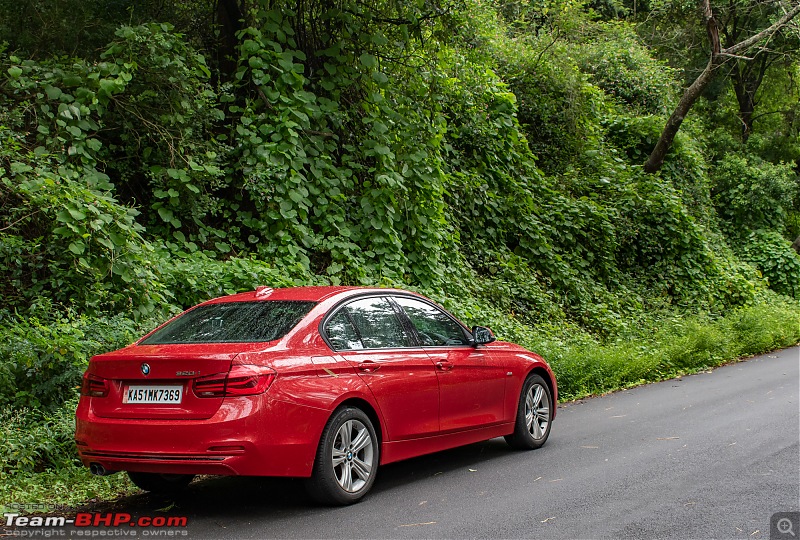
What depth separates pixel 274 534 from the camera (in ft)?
17.5

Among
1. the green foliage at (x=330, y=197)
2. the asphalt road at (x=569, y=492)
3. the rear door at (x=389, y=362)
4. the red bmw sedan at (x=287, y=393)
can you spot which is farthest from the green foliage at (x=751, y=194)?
the rear door at (x=389, y=362)

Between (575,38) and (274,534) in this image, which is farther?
Answer: (575,38)

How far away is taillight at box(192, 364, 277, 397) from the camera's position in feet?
17.9

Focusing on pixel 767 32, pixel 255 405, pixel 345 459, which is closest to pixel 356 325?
pixel 345 459

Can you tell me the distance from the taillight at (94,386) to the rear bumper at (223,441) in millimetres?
212

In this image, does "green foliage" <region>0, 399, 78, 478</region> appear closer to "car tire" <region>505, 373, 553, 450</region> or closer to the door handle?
the door handle

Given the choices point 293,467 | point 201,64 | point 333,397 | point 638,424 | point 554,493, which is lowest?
point 638,424

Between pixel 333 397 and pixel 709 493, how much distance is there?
3045mm

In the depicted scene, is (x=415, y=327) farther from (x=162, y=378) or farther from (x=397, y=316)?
(x=162, y=378)

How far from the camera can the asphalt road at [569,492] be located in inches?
214

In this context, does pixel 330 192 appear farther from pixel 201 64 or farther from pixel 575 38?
pixel 575 38

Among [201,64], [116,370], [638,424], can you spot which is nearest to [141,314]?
[116,370]

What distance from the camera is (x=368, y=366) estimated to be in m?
6.38

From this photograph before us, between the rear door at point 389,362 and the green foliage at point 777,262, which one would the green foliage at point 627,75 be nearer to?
the green foliage at point 777,262
